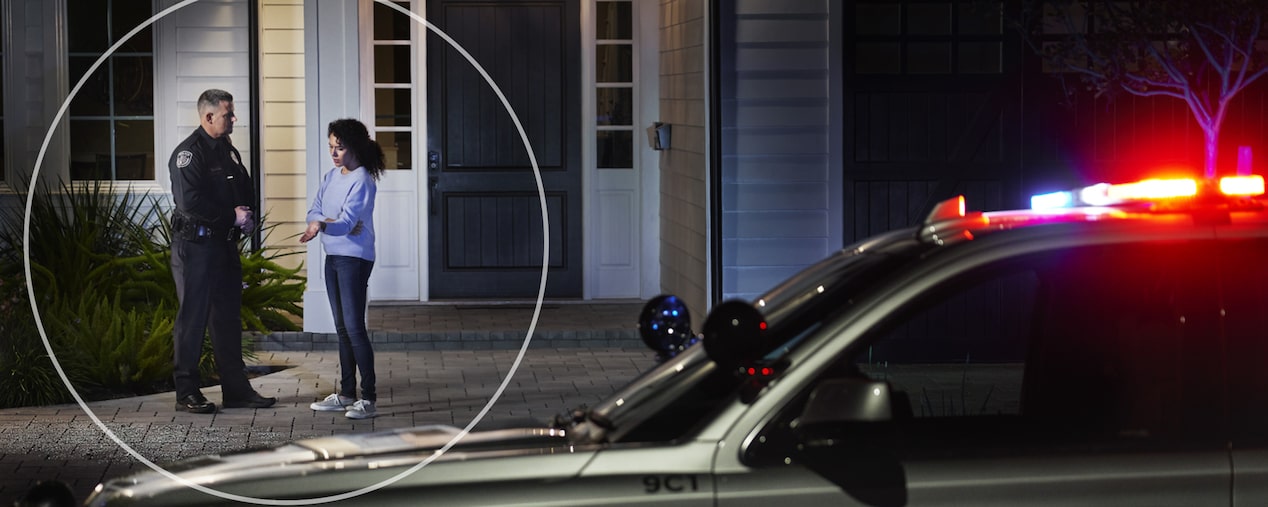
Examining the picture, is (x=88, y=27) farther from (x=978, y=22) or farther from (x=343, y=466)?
(x=343, y=466)

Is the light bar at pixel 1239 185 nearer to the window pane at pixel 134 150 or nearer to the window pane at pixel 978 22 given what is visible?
the window pane at pixel 978 22

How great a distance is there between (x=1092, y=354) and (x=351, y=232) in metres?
6.14

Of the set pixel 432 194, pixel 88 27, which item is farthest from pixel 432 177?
pixel 88 27

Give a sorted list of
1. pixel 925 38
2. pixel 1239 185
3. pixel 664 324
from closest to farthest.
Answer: pixel 1239 185 < pixel 664 324 < pixel 925 38

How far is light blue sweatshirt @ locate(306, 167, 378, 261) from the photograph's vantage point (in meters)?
9.30

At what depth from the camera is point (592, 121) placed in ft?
47.0

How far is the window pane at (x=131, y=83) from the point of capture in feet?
45.9

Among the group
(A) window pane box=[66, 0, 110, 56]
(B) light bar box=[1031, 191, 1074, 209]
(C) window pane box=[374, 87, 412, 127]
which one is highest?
(A) window pane box=[66, 0, 110, 56]

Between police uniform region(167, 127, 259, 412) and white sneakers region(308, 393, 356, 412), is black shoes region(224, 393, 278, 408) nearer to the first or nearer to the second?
police uniform region(167, 127, 259, 412)

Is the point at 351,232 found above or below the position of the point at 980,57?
below

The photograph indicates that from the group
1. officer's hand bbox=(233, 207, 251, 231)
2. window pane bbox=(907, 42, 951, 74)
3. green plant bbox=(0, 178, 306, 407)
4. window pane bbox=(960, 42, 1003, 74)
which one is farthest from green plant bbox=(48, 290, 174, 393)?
window pane bbox=(960, 42, 1003, 74)

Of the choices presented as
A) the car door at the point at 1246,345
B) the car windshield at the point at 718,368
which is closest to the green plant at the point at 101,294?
the car windshield at the point at 718,368

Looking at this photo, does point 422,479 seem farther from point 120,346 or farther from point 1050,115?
point 1050,115

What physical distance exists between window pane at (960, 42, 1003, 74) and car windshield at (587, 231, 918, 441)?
7509mm
